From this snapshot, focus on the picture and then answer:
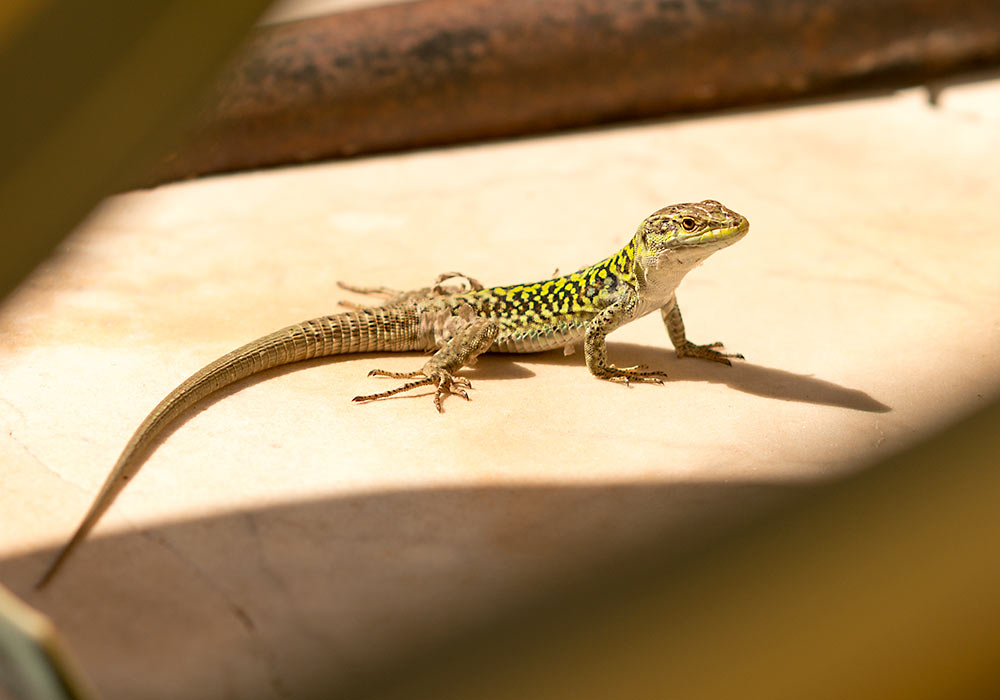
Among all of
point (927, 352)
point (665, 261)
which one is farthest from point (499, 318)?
point (927, 352)

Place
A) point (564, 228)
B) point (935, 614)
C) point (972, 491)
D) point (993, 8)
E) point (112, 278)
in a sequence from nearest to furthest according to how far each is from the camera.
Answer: point (935, 614) < point (972, 491) < point (112, 278) < point (564, 228) < point (993, 8)

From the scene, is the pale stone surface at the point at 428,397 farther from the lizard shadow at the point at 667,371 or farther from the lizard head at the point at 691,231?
the lizard head at the point at 691,231

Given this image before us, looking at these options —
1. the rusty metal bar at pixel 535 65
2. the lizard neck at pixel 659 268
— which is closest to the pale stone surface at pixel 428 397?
the rusty metal bar at pixel 535 65

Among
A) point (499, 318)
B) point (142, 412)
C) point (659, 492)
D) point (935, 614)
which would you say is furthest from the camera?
point (499, 318)

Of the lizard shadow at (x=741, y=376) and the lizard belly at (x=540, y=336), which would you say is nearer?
the lizard shadow at (x=741, y=376)

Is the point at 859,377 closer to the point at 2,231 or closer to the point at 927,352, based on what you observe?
the point at 927,352

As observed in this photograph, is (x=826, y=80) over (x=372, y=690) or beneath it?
over

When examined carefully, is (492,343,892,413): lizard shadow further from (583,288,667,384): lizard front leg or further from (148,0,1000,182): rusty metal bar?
(148,0,1000,182): rusty metal bar
